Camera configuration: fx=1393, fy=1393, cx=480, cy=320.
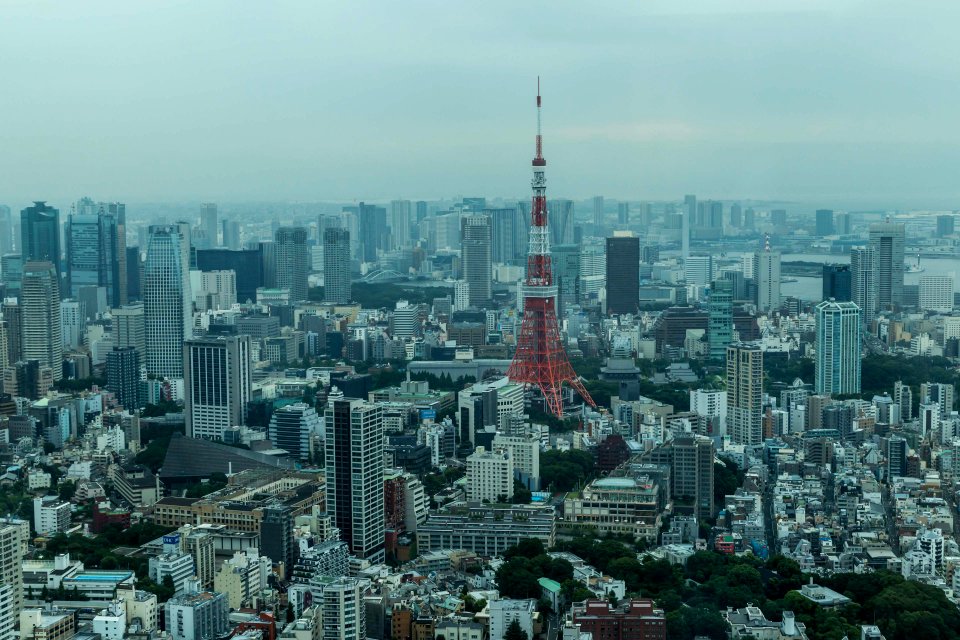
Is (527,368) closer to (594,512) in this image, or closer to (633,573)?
(594,512)

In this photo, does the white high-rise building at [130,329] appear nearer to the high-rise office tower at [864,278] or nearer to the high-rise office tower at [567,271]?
the high-rise office tower at [567,271]

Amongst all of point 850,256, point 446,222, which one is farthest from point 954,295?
point 446,222

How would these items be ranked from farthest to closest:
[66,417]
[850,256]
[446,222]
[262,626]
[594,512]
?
[446,222]
[850,256]
[66,417]
[594,512]
[262,626]

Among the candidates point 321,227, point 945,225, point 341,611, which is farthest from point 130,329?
point 341,611

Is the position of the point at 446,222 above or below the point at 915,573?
above

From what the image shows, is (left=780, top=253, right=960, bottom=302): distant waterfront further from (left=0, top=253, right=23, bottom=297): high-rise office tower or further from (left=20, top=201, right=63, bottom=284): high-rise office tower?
(left=0, top=253, right=23, bottom=297): high-rise office tower

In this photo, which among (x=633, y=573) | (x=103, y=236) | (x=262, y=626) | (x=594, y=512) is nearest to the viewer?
(x=262, y=626)

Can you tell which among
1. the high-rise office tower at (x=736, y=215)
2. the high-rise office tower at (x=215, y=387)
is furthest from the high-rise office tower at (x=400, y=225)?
the high-rise office tower at (x=215, y=387)
